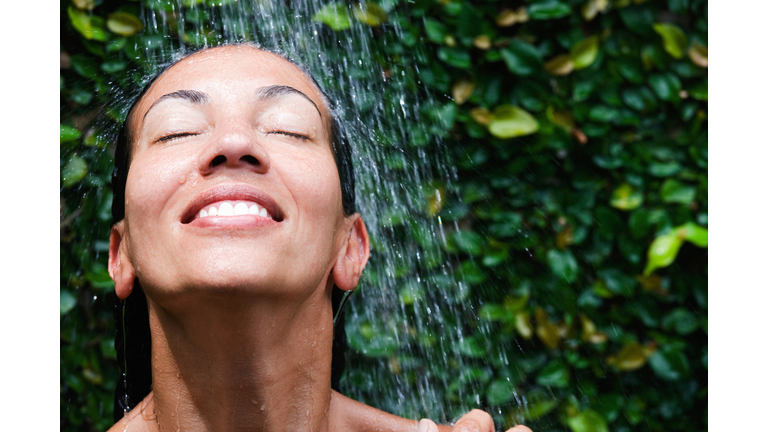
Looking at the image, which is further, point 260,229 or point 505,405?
point 505,405

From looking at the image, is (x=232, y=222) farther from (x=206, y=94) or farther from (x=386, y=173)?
(x=386, y=173)

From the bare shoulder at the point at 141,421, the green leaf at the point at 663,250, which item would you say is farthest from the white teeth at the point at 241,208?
the green leaf at the point at 663,250

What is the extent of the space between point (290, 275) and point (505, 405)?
1.62 m

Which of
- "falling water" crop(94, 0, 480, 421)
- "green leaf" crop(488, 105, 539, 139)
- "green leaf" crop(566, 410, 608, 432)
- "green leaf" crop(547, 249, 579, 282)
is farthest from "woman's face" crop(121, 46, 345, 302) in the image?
"green leaf" crop(566, 410, 608, 432)

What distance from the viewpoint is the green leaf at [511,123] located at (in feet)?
8.63

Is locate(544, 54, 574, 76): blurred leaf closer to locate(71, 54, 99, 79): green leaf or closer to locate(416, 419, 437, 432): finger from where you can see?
locate(416, 419, 437, 432): finger

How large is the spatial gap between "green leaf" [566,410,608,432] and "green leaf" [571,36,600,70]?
57.2 inches

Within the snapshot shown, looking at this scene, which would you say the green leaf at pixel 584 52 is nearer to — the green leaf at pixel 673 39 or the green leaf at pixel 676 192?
the green leaf at pixel 673 39

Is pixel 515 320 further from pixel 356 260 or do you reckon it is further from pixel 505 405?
pixel 356 260

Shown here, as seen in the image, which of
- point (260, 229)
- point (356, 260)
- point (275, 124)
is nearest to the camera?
point (260, 229)

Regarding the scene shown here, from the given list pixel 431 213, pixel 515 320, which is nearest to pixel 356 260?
pixel 431 213

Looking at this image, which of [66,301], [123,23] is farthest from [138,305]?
[123,23]

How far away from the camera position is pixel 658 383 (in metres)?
2.71

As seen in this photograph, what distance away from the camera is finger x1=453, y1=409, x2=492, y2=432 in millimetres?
1632
